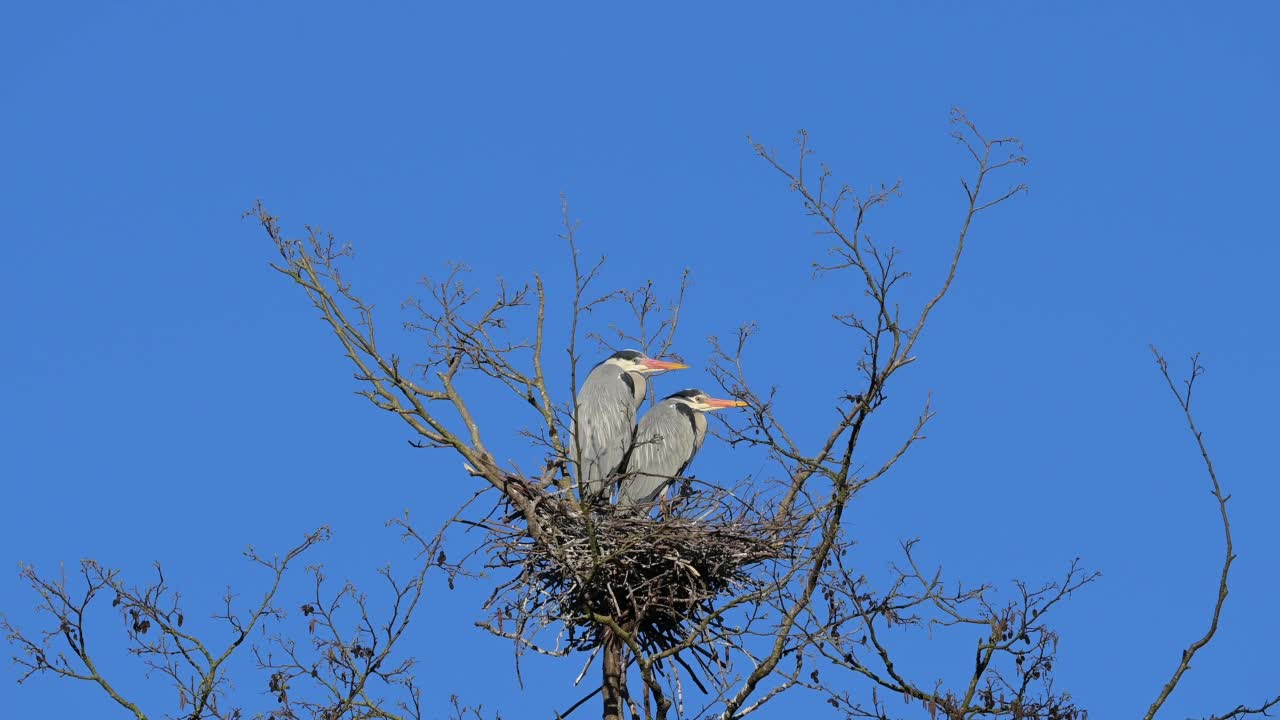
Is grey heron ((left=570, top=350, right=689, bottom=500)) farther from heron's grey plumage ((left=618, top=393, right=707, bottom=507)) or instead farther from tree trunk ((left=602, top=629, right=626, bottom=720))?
tree trunk ((left=602, top=629, right=626, bottom=720))

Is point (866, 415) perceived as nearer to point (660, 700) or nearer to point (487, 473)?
point (660, 700)

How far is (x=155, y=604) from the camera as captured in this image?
764 centimetres

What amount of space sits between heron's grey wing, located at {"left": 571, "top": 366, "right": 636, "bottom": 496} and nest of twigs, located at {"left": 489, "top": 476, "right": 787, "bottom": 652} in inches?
52.6

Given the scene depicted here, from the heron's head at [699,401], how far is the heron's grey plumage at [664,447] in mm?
30

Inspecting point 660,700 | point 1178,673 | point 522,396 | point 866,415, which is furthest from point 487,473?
point 1178,673

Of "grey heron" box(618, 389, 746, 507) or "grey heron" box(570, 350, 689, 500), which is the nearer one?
"grey heron" box(570, 350, 689, 500)

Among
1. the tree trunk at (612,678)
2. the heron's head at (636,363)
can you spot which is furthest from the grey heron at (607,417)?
the tree trunk at (612,678)

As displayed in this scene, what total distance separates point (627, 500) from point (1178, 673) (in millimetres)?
4117

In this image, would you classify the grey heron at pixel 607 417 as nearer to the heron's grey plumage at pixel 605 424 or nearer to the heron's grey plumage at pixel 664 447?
the heron's grey plumage at pixel 605 424

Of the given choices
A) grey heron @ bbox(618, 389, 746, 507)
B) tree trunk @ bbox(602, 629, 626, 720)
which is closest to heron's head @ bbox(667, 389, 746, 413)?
grey heron @ bbox(618, 389, 746, 507)

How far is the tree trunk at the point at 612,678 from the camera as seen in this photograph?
7270mm

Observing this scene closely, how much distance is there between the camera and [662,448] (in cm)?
994

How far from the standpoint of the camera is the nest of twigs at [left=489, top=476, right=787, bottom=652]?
24.8ft

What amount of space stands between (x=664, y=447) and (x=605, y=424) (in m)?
0.60
